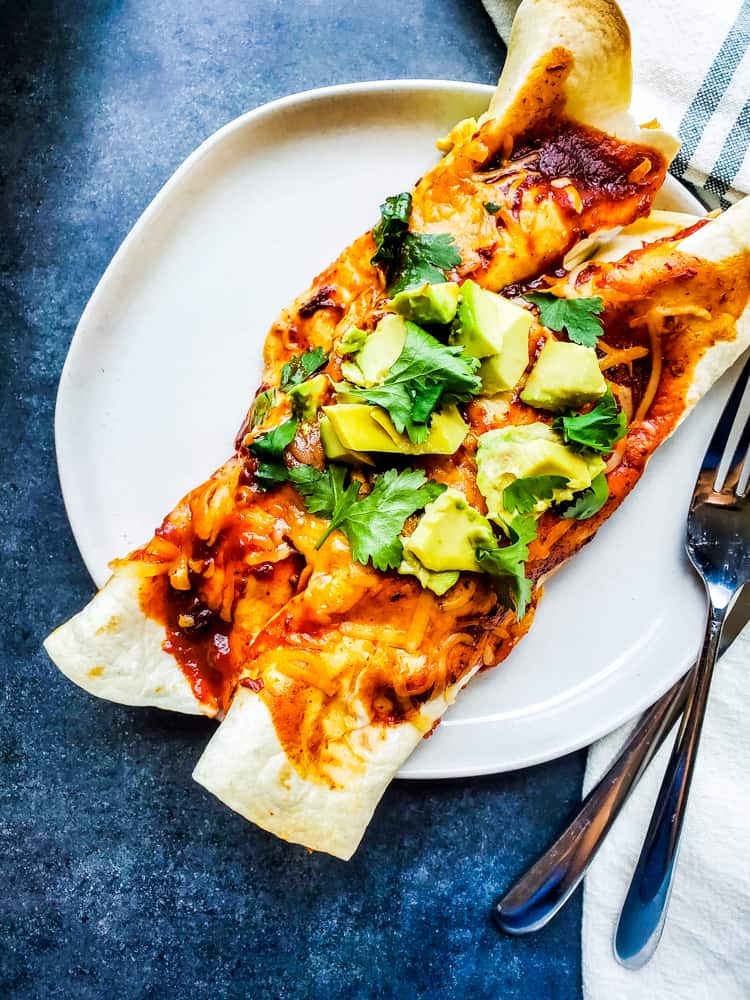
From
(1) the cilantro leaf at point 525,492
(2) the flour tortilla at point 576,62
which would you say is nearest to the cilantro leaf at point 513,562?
(1) the cilantro leaf at point 525,492

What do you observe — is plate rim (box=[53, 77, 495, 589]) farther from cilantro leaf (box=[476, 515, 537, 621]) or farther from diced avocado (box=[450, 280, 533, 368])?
cilantro leaf (box=[476, 515, 537, 621])

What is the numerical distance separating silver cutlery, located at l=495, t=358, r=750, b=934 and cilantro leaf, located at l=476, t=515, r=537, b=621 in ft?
2.73

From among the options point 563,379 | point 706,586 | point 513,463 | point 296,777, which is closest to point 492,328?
point 563,379

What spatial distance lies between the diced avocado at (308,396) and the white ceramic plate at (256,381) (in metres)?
0.53

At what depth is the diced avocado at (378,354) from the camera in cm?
228

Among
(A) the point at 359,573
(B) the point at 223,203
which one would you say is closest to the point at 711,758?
(A) the point at 359,573

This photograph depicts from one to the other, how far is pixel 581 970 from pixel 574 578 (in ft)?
4.22

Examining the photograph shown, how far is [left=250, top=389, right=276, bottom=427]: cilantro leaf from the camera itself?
250cm

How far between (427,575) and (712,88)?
1918 mm

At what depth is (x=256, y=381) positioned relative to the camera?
284 centimetres

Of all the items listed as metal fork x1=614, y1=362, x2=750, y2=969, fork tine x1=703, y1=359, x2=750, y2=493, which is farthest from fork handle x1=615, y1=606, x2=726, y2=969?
fork tine x1=703, y1=359, x2=750, y2=493

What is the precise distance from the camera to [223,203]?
2877 millimetres

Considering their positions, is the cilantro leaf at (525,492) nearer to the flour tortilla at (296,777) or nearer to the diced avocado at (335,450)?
the diced avocado at (335,450)

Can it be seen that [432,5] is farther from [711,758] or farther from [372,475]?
[711,758]
